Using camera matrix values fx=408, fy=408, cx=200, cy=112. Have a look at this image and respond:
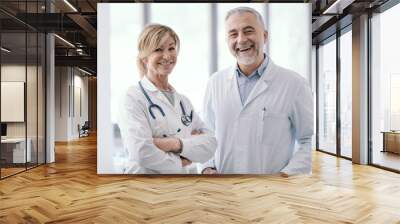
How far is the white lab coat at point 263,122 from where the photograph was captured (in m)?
6.13

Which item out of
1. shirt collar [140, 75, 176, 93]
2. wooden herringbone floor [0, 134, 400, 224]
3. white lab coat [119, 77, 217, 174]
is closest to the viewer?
wooden herringbone floor [0, 134, 400, 224]

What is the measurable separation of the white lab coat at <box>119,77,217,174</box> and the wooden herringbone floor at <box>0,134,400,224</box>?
24 centimetres

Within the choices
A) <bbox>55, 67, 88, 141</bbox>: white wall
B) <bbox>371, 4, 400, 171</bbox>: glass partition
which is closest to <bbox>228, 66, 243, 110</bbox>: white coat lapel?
<bbox>371, 4, 400, 171</bbox>: glass partition

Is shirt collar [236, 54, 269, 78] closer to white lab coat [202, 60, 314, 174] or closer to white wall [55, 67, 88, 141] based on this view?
white lab coat [202, 60, 314, 174]

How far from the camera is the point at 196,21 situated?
21.2 feet

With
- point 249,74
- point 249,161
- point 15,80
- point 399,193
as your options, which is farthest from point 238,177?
point 15,80

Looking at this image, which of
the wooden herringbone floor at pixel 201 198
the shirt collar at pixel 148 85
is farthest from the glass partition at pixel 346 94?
the shirt collar at pixel 148 85

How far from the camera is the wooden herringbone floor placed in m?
4.07

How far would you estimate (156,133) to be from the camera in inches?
239

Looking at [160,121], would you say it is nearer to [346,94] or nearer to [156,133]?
[156,133]

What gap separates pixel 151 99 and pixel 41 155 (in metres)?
3.39

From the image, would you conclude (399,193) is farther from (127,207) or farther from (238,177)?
(127,207)

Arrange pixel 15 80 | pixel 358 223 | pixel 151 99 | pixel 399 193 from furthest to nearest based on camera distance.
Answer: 1. pixel 15 80
2. pixel 151 99
3. pixel 399 193
4. pixel 358 223

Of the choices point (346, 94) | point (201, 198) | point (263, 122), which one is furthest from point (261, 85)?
point (346, 94)
